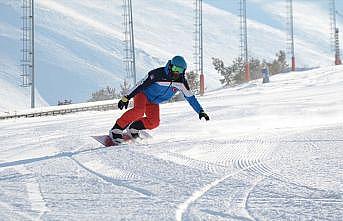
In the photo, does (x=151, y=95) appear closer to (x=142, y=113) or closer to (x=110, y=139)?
(x=142, y=113)

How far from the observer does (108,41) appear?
238 feet

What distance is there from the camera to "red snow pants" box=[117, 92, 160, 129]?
8.12 m

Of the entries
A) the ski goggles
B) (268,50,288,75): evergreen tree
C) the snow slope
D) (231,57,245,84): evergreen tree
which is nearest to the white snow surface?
the ski goggles

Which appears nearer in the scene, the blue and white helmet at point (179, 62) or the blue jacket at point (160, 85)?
the blue and white helmet at point (179, 62)

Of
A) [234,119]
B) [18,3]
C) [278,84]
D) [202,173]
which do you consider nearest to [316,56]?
[18,3]

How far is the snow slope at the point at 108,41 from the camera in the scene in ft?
195

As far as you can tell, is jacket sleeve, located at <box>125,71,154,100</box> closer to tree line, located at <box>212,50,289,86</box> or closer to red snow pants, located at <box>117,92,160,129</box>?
red snow pants, located at <box>117,92,160,129</box>

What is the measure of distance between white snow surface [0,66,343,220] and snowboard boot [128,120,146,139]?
14 centimetres

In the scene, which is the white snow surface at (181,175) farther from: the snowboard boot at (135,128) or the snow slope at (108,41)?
the snow slope at (108,41)

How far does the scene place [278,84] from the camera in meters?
23.4

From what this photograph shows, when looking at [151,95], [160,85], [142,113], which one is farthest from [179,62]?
[142,113]

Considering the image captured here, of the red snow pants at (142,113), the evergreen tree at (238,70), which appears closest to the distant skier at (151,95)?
the red snow pants at (142,113)

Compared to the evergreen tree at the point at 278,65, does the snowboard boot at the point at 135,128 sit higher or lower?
lower

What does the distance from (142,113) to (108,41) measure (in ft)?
214
